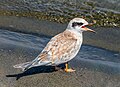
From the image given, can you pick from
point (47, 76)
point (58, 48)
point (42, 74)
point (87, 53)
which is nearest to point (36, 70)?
point (42, 74)

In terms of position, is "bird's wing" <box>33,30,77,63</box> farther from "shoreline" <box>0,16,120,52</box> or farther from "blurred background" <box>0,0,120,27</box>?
"blurred background" <box>0,0,120,27</box>

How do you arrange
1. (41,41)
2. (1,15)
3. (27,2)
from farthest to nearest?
(27,2)
(1,15)
(41,41)

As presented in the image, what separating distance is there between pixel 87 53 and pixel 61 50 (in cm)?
135

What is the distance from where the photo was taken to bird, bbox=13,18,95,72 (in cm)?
668

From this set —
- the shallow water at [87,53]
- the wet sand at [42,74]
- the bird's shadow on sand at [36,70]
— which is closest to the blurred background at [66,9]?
the shallow water at [87,53]

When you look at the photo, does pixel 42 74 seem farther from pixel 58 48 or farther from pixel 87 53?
pixel 87 53

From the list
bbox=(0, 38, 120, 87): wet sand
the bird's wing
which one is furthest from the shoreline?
the bird's wing

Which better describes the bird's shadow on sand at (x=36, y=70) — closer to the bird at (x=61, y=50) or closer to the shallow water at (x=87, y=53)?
the bird at (x=61, y=50)

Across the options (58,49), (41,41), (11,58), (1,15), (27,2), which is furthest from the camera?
(27,2)

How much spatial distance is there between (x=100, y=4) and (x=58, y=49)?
521cm

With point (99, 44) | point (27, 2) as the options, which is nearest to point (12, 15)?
point (27, 2)

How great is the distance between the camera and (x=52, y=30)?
9562mm

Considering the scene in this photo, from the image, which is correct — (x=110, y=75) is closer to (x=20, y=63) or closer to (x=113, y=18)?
(x=20, y=63)

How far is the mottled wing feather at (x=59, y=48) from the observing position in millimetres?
6770
